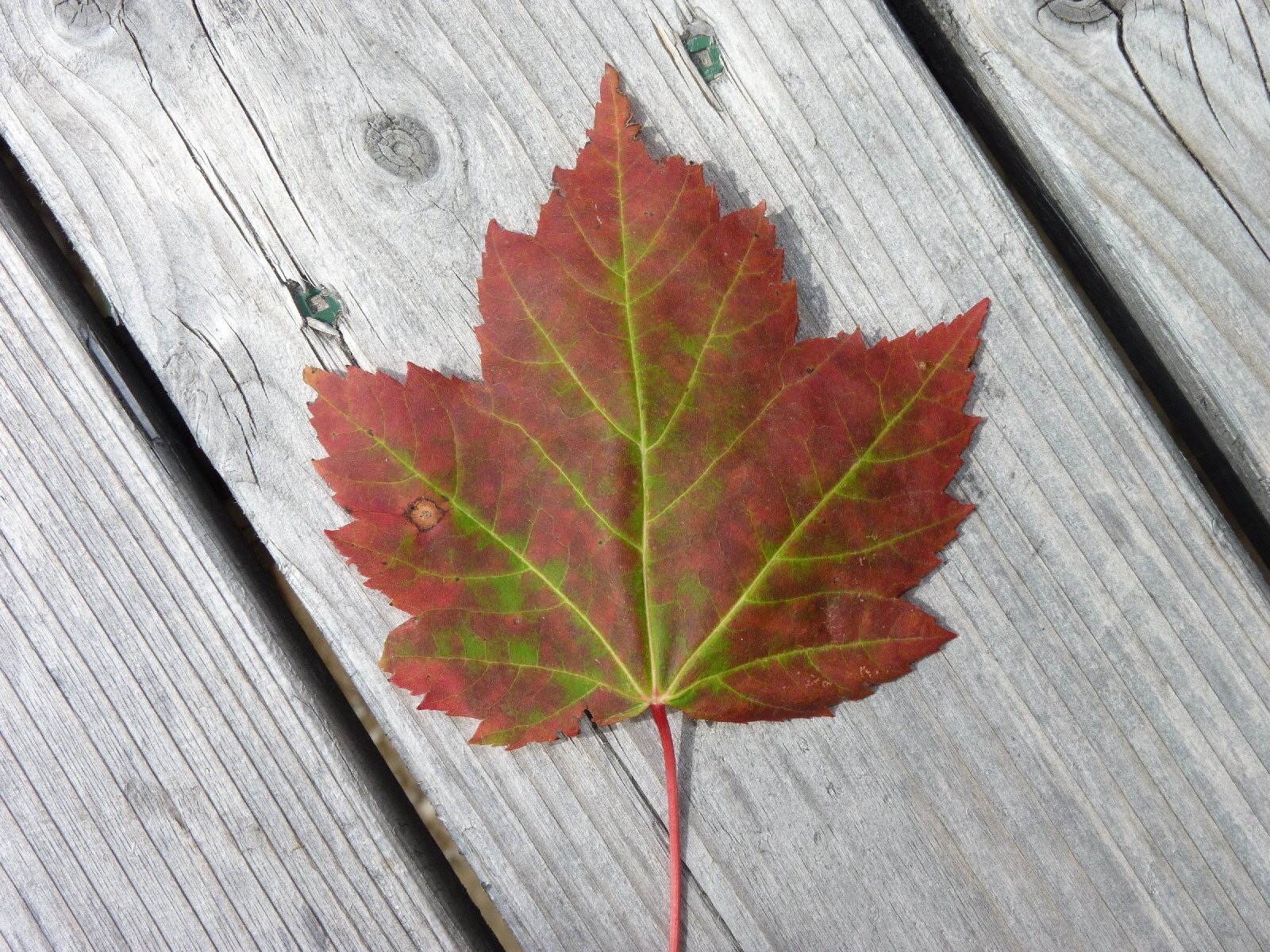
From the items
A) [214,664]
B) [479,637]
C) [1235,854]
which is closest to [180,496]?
[214,664]

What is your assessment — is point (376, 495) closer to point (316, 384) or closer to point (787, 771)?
point (316, 384)

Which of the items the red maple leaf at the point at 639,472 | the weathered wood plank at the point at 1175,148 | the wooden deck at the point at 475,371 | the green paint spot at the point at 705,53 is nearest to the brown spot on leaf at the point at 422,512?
the red maple leaf at the point at 639,472

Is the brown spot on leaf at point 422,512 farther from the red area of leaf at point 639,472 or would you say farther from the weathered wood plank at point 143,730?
the weathered wood plank at point 143,730

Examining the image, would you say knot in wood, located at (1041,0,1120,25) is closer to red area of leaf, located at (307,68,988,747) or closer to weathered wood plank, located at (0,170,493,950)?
red area of leaf, located at (307,68,988,747)

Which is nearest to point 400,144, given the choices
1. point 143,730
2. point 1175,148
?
point 143,730

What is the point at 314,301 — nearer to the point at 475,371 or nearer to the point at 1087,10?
the point at 475,371

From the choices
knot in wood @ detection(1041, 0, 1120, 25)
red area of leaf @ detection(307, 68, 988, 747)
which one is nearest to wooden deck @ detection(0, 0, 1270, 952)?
knot in wood @ detection(1041, 0, 1120, 25)
